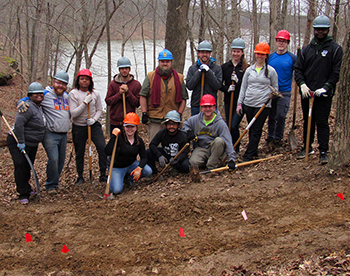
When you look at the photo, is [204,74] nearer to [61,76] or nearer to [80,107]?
[80,107]

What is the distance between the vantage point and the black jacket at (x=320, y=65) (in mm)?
5227

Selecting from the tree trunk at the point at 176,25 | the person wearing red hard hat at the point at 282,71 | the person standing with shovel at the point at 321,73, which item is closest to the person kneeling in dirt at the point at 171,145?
the person wearing red hard hat at the point at 282,71

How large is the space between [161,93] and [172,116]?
24.2 inches

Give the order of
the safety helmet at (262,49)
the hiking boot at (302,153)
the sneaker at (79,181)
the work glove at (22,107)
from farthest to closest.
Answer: the sneaker at (79,181) < the hiking boot at (302,153) < the safety helmet at (262,49) < the work glove at (22,107)

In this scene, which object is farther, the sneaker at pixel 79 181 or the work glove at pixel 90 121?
the sneaker at pixel 79 181

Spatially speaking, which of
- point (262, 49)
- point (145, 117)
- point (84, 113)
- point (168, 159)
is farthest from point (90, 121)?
point (262, 49)

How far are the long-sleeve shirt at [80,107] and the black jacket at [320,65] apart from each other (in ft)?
12.7

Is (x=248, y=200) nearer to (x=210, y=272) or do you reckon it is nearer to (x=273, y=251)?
(x=273, y=251)

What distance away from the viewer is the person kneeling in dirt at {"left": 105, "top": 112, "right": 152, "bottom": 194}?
5832 mm

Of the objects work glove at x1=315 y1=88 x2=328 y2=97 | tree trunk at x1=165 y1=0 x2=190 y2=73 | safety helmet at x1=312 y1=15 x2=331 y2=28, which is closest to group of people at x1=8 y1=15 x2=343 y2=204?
work glove at x1=315 y1=88 x2=328 y2=97

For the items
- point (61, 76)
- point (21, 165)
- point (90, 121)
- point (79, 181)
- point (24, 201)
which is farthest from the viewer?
point (79, 181)

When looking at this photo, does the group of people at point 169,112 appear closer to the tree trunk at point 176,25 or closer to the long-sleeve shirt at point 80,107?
the long-sleeve shirt at point 80,107

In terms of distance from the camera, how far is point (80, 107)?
6078 mm

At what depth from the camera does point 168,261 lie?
12.5 ft
